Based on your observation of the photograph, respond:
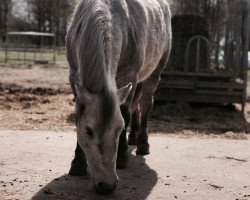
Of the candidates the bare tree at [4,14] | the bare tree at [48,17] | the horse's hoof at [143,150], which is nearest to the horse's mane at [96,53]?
the horse's hoof at [143,150]

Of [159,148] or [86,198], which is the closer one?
[86,198]

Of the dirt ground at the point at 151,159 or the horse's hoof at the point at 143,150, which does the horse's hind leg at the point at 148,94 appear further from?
the dirt ground at the point at 151,159

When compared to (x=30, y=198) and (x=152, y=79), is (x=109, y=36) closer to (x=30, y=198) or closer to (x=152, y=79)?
(x=30, y=198)

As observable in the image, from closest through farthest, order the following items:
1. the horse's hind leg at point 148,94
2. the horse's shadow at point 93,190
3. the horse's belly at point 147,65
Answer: the horse's shadow at point 93,190 → the horse's belly at point 147,65 → the horse's hind leg at point 148,94

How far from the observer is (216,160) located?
499 centimetres

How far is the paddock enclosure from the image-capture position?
29.1 ft

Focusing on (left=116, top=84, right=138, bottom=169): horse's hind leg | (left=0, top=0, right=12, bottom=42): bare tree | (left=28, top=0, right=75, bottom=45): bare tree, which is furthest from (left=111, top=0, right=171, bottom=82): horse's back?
(left=0, top=0, right=12, bottom=42): bare tree

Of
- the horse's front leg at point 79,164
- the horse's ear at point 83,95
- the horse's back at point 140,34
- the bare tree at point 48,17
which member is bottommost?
the horse's front leg at point 79,164

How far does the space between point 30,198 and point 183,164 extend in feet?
6.05

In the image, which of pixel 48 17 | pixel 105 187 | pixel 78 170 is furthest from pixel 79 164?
pixel 48 17

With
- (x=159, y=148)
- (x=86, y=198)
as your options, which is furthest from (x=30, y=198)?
(x=159, y=148)

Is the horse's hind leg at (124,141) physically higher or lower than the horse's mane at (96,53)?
lower

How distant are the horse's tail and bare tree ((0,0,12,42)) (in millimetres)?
36769

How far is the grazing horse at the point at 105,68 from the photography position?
315cm
